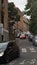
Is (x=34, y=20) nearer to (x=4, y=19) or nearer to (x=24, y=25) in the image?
(x=4, y=19)

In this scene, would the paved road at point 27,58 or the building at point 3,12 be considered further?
the building at point 3,12

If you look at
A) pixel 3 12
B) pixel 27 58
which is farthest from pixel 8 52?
pixel 3 12

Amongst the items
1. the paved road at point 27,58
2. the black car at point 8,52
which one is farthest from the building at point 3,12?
the black car at point 8,52

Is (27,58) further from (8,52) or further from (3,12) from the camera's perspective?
(3,12)

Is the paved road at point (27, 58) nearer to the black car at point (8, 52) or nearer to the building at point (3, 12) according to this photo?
the black car at point (8, 52)

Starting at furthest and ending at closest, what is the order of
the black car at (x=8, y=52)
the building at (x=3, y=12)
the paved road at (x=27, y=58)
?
the building at (x=3, y=12)
the black car at (x=8, y=52)
the paved road at (x=27, y=58)

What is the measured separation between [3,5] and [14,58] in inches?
1164

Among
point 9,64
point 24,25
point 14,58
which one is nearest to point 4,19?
point 14,58

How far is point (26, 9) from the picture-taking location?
235ft

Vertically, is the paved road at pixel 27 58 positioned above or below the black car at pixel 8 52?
below

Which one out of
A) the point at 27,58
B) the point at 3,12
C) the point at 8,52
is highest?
the point at 8,52

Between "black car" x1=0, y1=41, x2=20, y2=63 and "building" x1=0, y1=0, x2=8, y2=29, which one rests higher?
"black car" x1=0, y1=41, x2=20, y2=63

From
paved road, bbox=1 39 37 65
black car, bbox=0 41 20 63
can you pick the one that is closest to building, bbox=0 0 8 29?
paved road, bbox=1 39 37 65

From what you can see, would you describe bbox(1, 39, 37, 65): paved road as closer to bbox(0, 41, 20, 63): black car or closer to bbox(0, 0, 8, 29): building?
bbox(0, 41, 20, 63): black car
